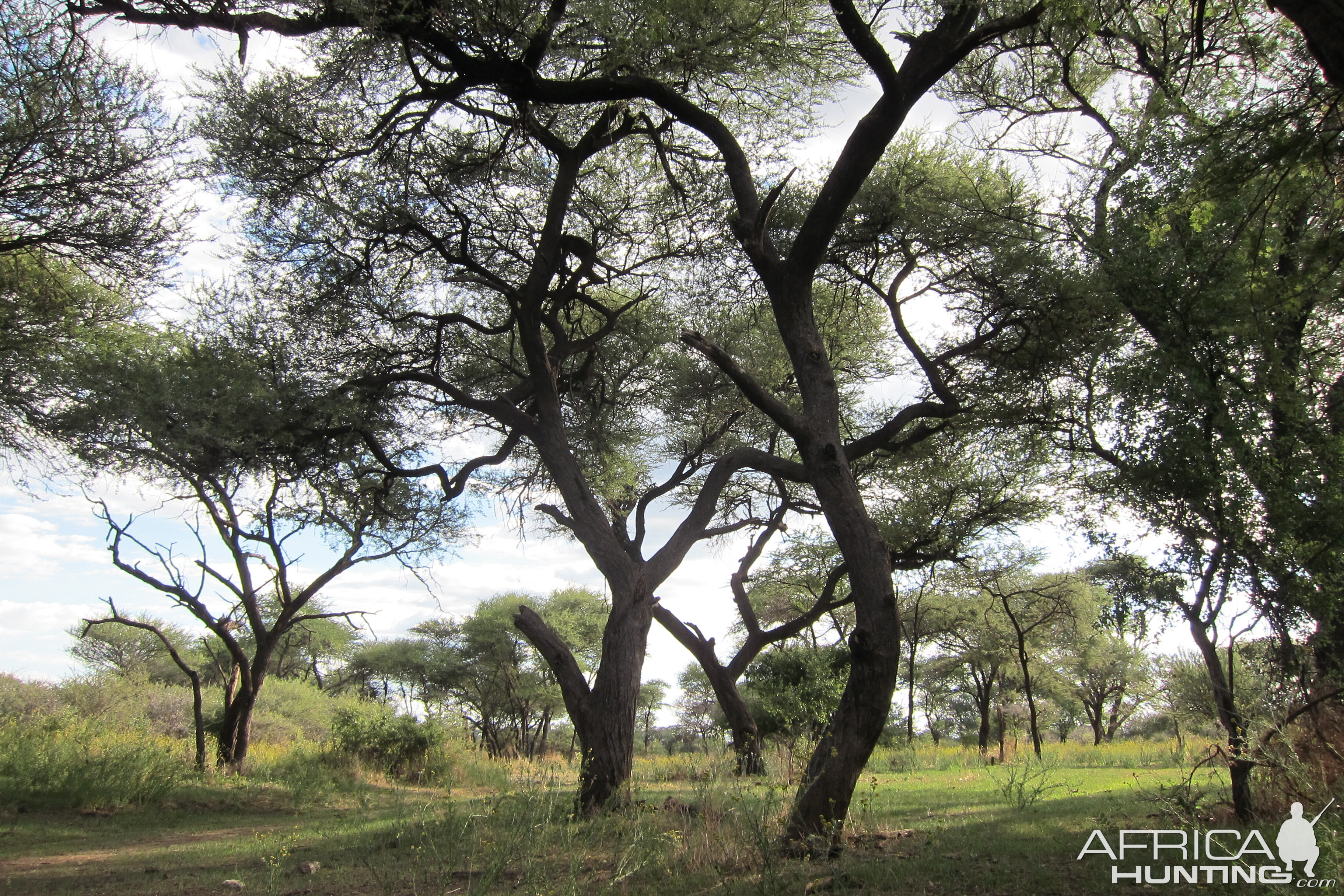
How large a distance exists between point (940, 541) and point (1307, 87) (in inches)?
395

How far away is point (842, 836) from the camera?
5.80m

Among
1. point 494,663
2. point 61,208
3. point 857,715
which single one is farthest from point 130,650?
point 857,715

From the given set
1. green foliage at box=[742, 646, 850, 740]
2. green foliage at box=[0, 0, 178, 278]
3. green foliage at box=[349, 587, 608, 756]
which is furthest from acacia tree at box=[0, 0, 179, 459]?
green foliage at box=[349, 587, 608, 756]

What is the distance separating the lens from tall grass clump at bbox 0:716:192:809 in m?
9.84

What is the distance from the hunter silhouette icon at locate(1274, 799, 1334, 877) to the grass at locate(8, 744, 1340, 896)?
258mm

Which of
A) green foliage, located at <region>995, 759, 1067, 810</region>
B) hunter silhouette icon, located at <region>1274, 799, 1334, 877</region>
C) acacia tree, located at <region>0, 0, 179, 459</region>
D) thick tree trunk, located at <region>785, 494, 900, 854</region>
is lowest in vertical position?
green foliage, located at <region>995, 759, 1067, 810</region>

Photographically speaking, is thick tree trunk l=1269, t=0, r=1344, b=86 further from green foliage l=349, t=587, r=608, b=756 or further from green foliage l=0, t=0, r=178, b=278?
green foliage l=349, t=587, r=608, b=756

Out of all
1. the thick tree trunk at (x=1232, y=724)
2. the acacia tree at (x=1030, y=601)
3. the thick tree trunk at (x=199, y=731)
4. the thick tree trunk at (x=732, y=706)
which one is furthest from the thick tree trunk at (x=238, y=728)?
the acacia tree at (x=1030, y=601)

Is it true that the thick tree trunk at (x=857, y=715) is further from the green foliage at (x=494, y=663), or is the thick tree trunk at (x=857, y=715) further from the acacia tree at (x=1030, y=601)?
the green foliage at (x=494, y=663)

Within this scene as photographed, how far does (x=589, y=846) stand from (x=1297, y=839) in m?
4.42

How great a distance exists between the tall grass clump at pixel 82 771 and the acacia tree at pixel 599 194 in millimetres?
6369

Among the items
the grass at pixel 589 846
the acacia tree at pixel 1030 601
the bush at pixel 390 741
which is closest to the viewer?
the grass at pixel 589 846

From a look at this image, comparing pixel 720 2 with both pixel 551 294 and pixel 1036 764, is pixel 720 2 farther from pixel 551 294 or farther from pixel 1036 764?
pixel 1036 764

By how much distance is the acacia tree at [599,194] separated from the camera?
19.5 feet
